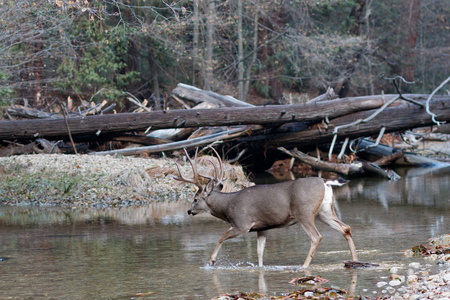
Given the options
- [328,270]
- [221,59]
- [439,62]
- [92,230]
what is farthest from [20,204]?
[439,62]

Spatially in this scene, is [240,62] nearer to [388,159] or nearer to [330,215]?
[388,159]

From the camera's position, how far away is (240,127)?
21.3m

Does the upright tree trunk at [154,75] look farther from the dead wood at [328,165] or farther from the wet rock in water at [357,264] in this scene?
the wet rock in water at [357,264]

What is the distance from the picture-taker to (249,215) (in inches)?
349

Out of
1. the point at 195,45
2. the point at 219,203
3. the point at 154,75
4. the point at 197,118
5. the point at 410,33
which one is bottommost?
the point at 219,203

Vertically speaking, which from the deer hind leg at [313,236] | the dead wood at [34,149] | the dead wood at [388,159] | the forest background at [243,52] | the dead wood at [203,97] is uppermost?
the forest background at [243,52]

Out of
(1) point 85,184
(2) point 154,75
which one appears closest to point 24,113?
(1) point 85,184

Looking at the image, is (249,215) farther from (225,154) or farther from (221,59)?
(221,59)

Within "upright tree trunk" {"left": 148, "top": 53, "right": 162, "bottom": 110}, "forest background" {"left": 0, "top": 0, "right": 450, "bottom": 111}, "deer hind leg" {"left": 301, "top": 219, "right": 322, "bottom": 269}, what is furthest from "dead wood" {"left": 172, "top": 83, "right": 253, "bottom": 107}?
"deer hind leg" {"left": 301, "top": 219, "right": 322, "bottom": 269}

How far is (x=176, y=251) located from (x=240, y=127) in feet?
39.7

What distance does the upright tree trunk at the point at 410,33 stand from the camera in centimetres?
4534

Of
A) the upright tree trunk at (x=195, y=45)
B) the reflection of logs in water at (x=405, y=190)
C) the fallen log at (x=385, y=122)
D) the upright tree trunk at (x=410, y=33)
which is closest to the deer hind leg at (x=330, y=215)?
the reflection of logs in water at (x=405, y=190)

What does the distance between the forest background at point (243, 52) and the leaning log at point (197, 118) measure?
276 cm

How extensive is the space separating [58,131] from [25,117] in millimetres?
3386
